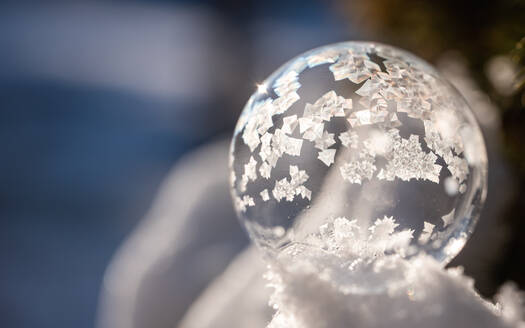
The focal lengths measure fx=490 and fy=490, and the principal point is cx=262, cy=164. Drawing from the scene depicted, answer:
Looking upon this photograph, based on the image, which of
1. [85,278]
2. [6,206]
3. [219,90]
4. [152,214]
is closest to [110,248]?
[85,278]

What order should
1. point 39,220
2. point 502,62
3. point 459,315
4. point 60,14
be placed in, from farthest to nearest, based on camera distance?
point 60,14 → point 39,220 → point 502,62 → point 459,315

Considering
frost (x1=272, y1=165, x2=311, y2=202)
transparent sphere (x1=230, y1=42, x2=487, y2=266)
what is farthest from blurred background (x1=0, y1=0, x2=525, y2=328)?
frost (x1=272, y1=165, x2=311, y2=202)

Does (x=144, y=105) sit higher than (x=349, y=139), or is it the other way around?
(x=144, y=105)

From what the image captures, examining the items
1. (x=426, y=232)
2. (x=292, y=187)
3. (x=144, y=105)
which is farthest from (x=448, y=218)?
(x=144, y=105)

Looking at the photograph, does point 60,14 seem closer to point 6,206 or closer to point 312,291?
point 6,206

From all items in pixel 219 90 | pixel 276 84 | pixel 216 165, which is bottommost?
pixel 276 84

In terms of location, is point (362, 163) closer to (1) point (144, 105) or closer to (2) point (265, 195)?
(2) point (265, 195)

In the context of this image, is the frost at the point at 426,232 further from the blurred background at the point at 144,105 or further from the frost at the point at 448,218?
the blurred background at the point at 144,105
